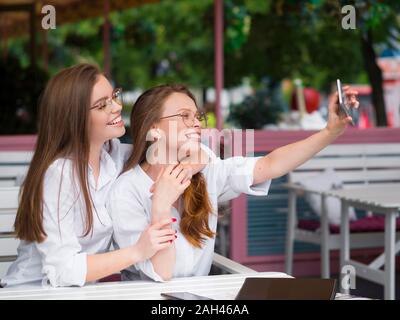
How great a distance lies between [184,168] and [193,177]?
27 cm

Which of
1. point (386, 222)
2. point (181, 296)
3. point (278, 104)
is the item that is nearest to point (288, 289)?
point (181, 296)

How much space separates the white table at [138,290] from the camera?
2207 mm

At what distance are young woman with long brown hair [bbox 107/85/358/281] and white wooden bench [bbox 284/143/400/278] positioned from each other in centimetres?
268

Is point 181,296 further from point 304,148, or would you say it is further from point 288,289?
point 304,148

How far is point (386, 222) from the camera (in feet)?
14.8

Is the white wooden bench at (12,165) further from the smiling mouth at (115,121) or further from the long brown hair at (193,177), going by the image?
the smiling mouth at (115,121)

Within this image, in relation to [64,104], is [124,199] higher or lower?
lower

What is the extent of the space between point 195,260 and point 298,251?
353 centimetres

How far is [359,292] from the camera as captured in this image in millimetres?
5621

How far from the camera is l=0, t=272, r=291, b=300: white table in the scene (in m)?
2.21

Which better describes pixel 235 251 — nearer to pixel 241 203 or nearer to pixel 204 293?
pixel 241 203

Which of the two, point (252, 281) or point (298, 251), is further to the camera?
point (298, 251)

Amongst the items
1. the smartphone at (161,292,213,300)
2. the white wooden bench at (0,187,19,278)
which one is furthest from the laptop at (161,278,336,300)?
the white wooden bench at (0,187,19,278)

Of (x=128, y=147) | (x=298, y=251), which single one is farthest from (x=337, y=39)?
(x=128, y=147)
